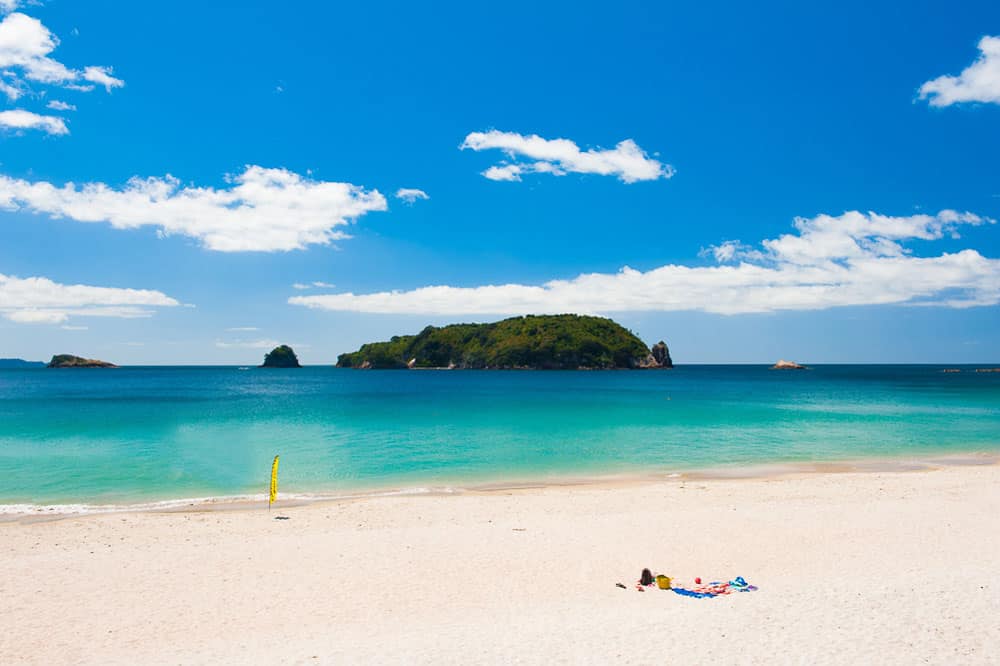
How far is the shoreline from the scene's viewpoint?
19.2 metres

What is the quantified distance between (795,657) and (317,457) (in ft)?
88.8

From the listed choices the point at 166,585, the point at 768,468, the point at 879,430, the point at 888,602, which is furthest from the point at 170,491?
the point at 879,430

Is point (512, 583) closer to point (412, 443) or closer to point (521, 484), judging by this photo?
point (521, 484)

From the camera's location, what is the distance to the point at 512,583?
37.3 feet

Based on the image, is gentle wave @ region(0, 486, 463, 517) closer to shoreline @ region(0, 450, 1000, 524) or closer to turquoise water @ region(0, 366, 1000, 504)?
shoreline @ region(0, 450, 1000, 524)

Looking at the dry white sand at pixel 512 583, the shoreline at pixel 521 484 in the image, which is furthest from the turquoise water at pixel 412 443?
the dry white sand at pixel 512 583

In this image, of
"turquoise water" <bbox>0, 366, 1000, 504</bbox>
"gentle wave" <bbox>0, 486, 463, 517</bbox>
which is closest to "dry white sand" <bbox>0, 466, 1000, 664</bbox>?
"gentle wave" <bbox>0, 486, 463, 517</bbox>

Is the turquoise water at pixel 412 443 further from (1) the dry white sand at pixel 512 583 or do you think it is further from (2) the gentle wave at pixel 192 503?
(1) the dry white sand at pixel 512 583

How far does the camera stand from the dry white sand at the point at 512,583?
8.04 metres

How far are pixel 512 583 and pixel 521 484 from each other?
12505 millimetres

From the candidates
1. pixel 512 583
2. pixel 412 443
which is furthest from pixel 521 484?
pixel 412 443

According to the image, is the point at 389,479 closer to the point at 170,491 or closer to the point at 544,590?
the point at 170,491

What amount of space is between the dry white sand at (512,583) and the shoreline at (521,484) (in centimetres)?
166

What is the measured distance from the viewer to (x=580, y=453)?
1257 inches
